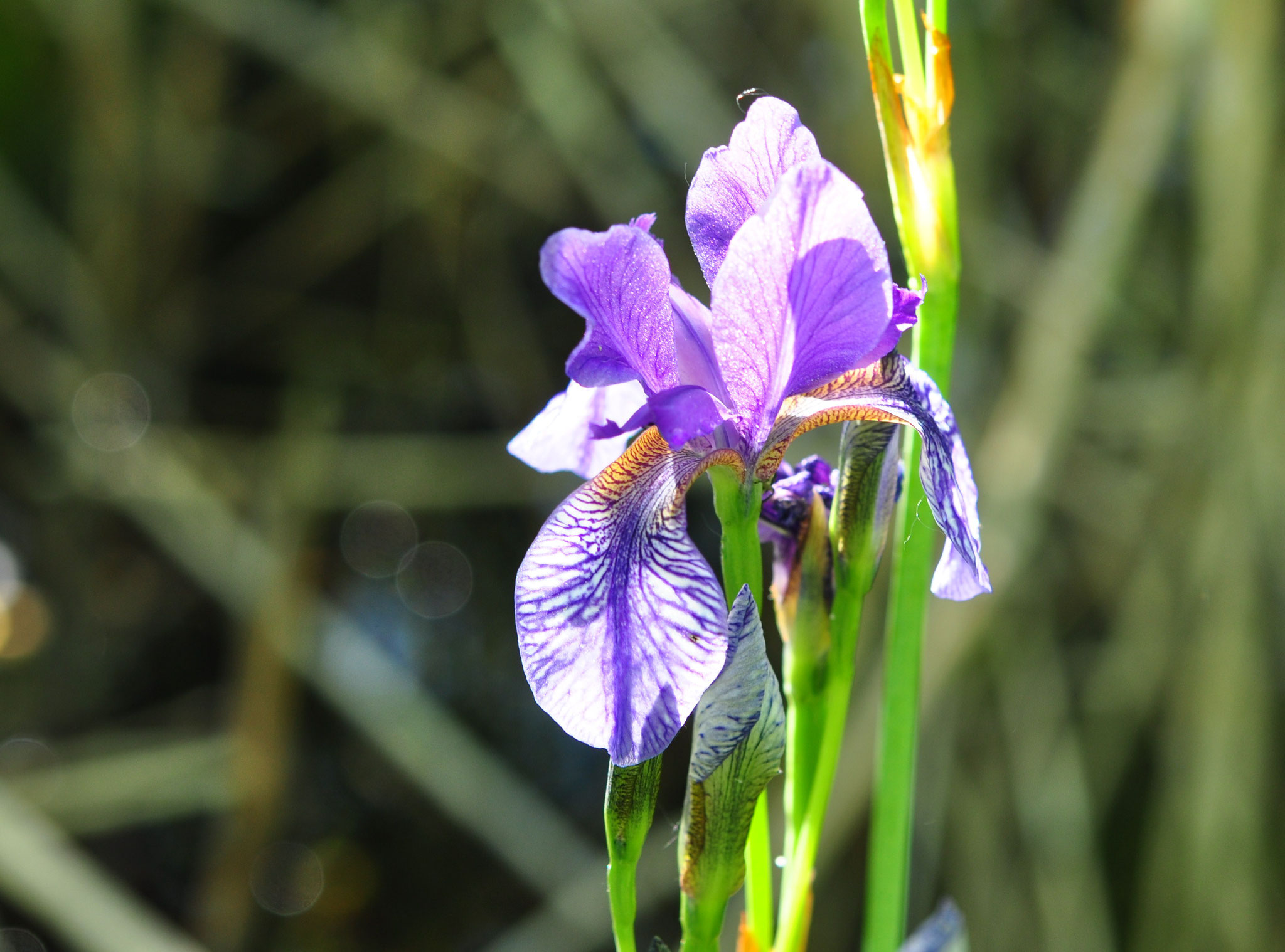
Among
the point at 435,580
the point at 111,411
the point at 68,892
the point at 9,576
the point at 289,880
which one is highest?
the point at 111,411

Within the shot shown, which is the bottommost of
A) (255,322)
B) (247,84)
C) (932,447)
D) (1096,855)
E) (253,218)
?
(1096,855)

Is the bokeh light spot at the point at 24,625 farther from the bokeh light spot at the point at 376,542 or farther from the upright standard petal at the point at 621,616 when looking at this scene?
the upright standard petal at the point at 621,616

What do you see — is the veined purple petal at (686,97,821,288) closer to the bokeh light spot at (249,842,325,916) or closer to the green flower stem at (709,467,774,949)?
the green flower stem at (709,467,774,949)

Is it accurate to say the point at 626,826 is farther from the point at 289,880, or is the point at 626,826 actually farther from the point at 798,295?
the point at 289,880

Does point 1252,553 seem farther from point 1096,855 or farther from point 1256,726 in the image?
point 1096,855

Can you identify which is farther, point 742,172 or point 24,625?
point 24,625

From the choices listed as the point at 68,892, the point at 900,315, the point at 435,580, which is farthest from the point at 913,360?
the point at 435,580

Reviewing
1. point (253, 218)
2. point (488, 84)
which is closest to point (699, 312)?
point (488, 84)
